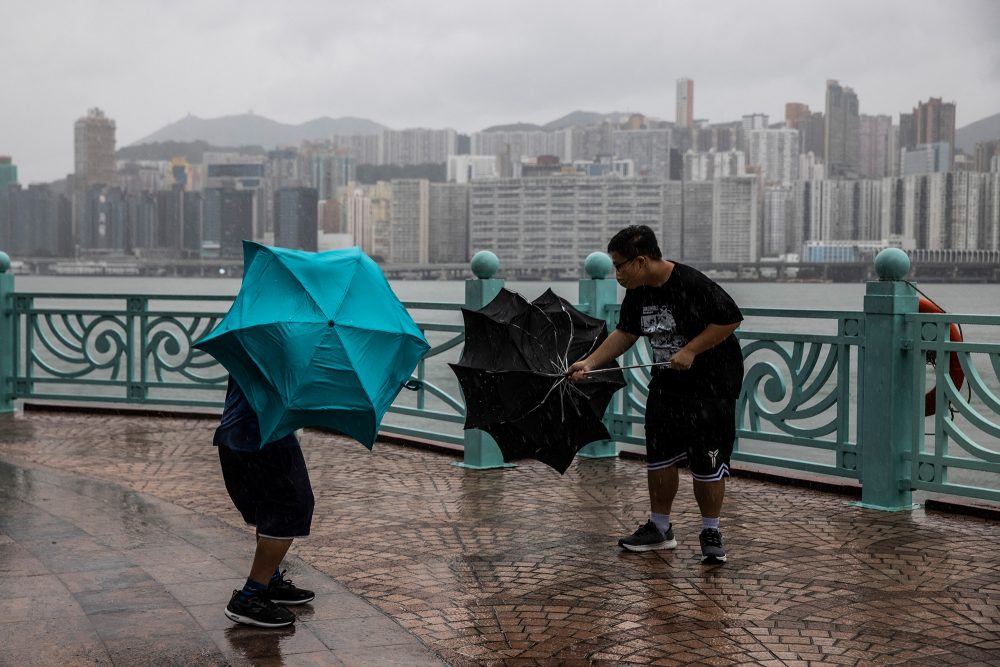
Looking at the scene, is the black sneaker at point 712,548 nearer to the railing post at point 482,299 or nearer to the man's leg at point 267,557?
the man's leg at point 267,557

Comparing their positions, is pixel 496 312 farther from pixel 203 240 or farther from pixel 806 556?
pixel 203 240

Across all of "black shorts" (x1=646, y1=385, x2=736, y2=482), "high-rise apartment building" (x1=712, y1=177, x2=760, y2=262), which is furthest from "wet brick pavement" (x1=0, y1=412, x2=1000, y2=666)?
"high-rise apartment building" (x1=712, y1=177, x2=760, y2=262)

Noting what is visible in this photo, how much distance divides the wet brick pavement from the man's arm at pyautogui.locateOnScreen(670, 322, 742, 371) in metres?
0.98

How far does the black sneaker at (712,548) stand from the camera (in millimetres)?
5488

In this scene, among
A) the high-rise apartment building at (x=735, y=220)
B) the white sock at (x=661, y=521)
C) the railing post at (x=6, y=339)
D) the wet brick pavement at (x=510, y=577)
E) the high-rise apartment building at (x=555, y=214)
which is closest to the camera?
the wet brick pavement at (x=510, y=577)

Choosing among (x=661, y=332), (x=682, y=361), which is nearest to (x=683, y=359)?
(x=682, y=361)

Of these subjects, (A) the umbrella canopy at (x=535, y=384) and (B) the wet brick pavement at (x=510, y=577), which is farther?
(A) the umbrella canopy at (x=535, y=384)

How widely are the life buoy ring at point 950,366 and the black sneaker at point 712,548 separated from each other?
2.07 metres

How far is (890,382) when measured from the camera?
6.84 m

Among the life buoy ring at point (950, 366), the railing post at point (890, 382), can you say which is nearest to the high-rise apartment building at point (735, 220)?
the life buoy ring at point (950, 366)

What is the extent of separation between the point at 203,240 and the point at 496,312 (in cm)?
10354

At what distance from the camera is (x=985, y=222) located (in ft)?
311

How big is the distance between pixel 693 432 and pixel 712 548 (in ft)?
1.85

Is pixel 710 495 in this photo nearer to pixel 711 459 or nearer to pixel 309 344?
pixel 711 459
